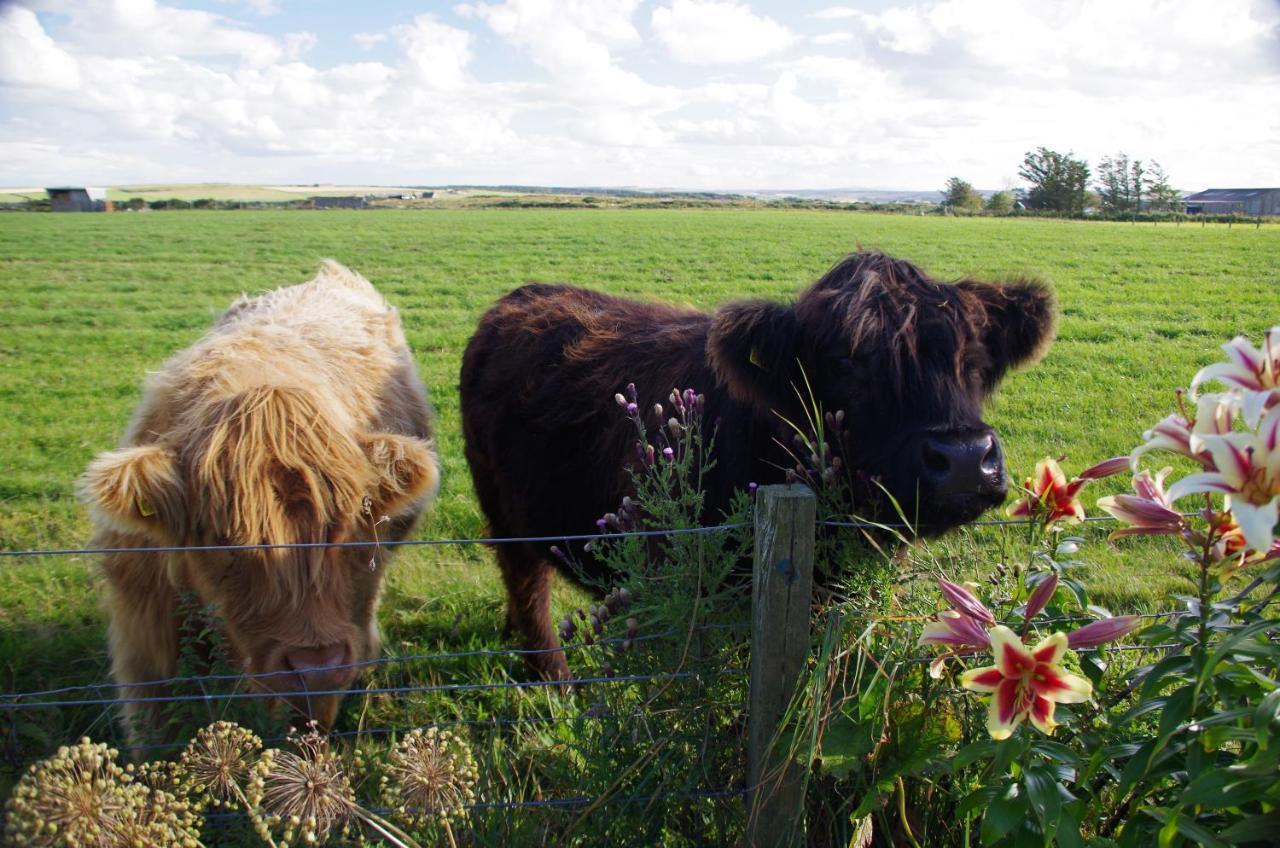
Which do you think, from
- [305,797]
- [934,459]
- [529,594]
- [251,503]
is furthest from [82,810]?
[529,594]

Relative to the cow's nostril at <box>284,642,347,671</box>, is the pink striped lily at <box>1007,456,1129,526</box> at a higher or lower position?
higher

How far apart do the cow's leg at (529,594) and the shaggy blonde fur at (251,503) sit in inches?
38.4

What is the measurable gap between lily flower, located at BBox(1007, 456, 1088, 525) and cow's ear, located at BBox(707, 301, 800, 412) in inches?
38.5

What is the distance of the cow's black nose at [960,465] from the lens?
276 centimetres

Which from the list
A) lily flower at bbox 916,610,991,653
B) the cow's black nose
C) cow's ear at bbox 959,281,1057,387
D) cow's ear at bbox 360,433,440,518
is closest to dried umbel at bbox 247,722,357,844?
cow's ear at bbox 360,433,440,518

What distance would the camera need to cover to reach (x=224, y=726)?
2223 mm

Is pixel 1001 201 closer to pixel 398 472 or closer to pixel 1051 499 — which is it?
pixel 398 472

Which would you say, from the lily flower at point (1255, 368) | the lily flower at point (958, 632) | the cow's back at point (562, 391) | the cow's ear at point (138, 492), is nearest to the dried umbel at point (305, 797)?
the cow's ear at point (138, 492)

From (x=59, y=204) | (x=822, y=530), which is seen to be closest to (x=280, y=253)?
(x=822, y=530)

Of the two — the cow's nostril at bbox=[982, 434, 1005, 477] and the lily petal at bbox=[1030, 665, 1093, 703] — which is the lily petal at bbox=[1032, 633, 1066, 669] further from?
the cow's nostril at bbox=[982, 434, 1005, 477]

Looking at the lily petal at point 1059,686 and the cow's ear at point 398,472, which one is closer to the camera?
the lily petal at point 1059,686

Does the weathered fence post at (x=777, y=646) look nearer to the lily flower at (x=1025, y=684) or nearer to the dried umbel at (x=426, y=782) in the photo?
the lily flower at (x=1025, y=684)

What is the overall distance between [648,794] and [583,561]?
73.2 inches

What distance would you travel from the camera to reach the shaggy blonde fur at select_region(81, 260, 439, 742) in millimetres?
3051
